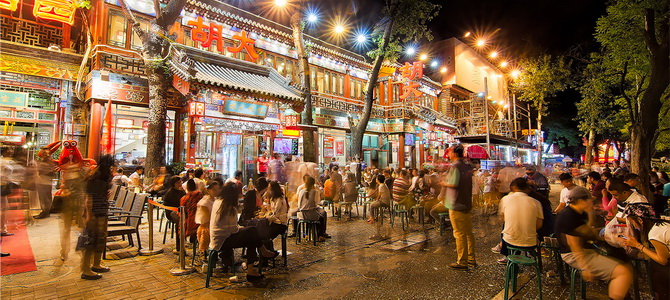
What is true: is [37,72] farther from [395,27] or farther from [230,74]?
[395,27]

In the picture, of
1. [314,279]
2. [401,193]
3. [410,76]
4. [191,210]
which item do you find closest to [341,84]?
[410,76]

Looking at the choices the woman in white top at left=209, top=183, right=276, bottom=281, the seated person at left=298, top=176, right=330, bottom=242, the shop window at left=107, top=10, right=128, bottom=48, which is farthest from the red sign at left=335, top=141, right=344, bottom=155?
the woman in white top at left=209, top=183, right=276, bottom=281

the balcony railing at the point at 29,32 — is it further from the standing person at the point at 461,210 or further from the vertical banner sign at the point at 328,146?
the standing person at the point at 461,210

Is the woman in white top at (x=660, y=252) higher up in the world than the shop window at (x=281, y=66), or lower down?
lower down

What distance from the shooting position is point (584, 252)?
13.1 ft

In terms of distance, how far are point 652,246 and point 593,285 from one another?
70.4 inches

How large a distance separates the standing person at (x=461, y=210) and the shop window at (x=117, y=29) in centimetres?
1385

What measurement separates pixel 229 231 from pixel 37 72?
13.1 meters

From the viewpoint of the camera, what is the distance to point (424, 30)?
16.6m

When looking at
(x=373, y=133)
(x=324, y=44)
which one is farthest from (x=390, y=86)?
(x=324, y=44)

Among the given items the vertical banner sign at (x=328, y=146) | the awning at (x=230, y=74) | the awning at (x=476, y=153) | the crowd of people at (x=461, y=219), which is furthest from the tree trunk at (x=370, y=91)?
the crowd of people at (x=461, y=219)

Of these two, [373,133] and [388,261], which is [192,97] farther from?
[373,133]

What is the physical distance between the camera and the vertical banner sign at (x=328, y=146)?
2066 centimetres

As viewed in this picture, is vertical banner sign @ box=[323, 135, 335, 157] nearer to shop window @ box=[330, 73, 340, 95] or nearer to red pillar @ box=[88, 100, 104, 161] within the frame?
shop window @ box=[330, 73, 340, 95]
